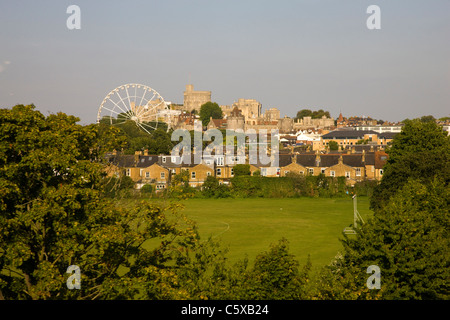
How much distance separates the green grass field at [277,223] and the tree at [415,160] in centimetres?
417

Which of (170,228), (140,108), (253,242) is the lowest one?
(253,242)

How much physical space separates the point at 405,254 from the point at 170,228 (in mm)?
7105

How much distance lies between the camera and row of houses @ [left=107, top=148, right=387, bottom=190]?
2574 inches

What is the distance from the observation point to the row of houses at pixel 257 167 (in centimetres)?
6538

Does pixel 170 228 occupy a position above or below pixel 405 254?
above

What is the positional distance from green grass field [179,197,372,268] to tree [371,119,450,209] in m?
4.17

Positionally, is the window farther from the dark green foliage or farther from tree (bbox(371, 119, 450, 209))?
tree (bbox(371, 119, 450, 209))

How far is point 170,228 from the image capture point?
50.4ft

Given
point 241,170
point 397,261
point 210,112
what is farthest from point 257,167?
point 210,112

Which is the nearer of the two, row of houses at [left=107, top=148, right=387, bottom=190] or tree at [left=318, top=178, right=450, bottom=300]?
tree at [left=318, top=178, right=450, bottom=300]

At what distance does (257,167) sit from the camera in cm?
6762

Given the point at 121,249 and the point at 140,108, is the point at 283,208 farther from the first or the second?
the point at 140,108

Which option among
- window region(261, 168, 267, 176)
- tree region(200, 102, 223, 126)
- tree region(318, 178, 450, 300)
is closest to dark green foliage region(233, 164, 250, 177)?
window region(261, 168, 267, 176)
